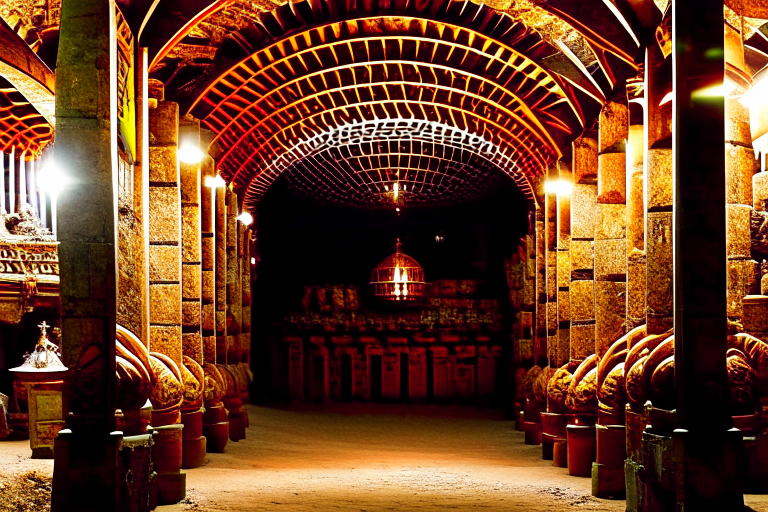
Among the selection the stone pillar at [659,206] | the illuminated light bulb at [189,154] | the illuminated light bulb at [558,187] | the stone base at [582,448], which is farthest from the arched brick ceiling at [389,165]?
the stone pillar at [659,206]

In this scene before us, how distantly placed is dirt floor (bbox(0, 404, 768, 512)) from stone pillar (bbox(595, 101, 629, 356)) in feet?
5.94

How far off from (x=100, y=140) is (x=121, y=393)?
187cm

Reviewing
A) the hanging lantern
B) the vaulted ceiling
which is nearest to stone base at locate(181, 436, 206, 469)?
the vaulted ceiling

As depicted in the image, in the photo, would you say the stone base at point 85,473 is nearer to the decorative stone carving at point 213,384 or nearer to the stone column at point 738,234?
the stone column at point 738,234

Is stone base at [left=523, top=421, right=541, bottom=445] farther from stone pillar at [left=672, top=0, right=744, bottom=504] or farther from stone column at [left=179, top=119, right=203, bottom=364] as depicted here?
stone pillar at [left=672, top=0, right=744, bottom=504]

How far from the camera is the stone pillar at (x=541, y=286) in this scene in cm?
1611

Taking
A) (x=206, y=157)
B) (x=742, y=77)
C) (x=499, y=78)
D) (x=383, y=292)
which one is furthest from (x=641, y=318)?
(x=383, y=292)

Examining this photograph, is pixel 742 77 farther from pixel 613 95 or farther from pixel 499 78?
pixel 499 78

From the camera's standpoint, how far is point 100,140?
6289 millimetres

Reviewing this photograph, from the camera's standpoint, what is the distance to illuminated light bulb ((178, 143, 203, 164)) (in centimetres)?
1131

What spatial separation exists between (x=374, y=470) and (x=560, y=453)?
2.49 metres

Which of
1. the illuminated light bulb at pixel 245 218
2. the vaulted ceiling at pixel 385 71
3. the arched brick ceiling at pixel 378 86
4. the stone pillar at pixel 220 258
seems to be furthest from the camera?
the illuminated light bulb at pixel 245 218

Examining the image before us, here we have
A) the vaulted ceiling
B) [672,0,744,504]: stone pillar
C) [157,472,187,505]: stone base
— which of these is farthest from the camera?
the vaulted ceiling

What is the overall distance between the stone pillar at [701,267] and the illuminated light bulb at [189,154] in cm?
687
